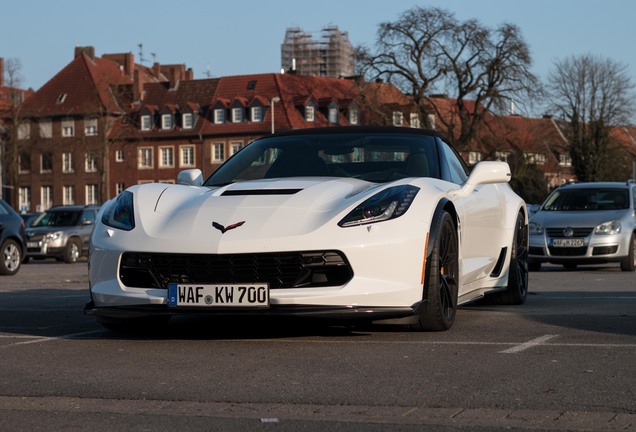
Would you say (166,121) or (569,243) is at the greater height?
(166,121)

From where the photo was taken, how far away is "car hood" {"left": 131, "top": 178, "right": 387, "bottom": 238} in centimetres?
689

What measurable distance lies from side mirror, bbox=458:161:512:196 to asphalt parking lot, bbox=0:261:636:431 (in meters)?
0.97

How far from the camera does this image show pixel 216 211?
710 cm

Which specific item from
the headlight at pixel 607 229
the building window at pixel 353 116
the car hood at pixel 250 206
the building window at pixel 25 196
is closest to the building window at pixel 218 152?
the building window at pixel 353 116

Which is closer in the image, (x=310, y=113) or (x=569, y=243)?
(x=569, y=243)

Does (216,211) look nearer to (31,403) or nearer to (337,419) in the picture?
(31,403)

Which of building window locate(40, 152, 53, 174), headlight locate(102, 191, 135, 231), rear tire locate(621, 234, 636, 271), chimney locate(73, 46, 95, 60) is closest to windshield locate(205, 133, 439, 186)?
headlight locate(102, 191, 135, 231)

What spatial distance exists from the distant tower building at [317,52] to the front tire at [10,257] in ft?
516

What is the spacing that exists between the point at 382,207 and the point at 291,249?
66cm

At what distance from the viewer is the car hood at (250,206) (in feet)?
22.6

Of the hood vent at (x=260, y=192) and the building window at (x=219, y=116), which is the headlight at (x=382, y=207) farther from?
the building window at (x=219, y=116)

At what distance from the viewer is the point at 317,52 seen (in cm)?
18088

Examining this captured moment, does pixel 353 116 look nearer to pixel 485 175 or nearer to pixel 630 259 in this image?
pixel 630 259

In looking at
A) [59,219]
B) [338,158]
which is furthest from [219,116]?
[338,158]
